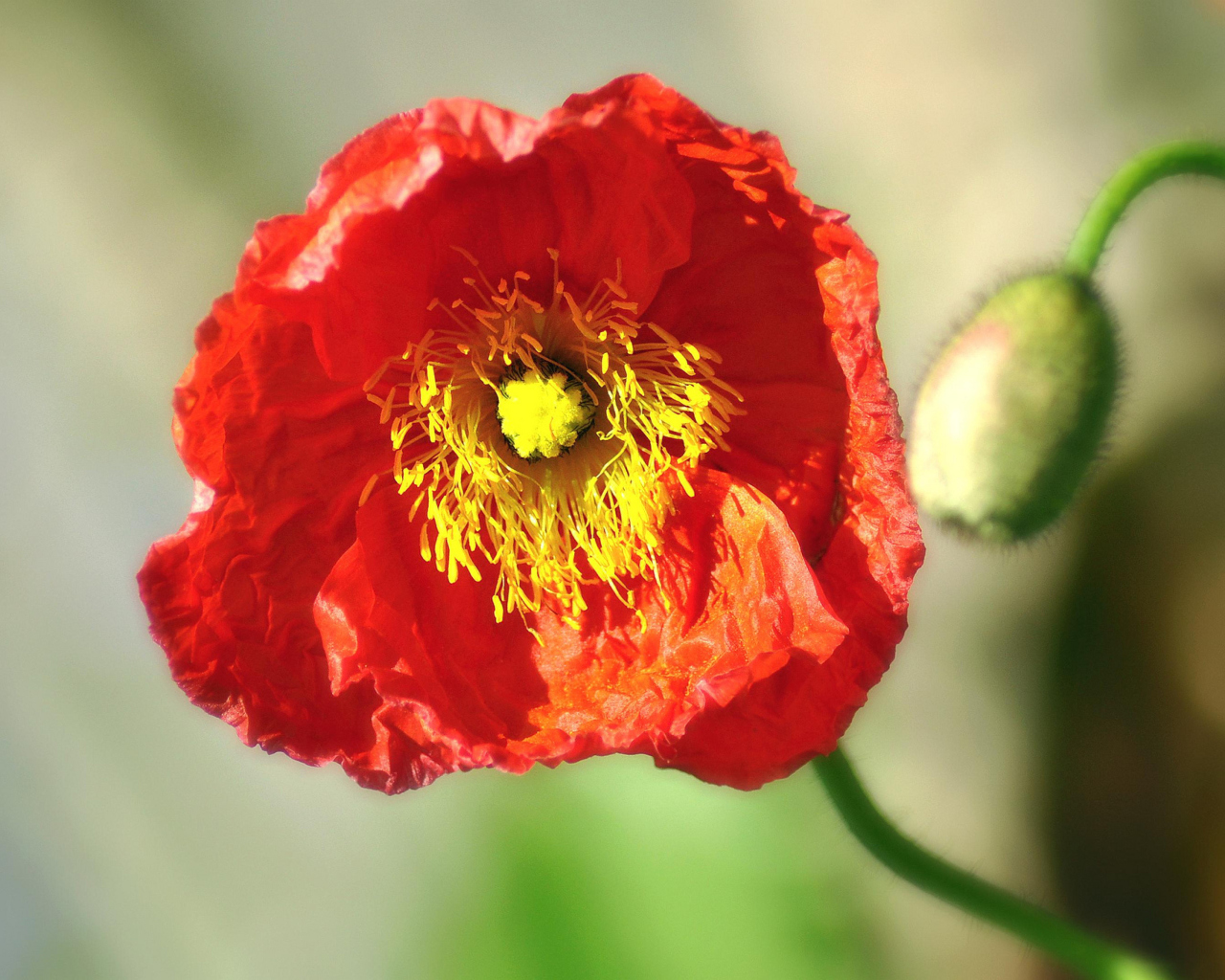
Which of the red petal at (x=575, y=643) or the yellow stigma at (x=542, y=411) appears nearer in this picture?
the red petal at (x=575, y=643)

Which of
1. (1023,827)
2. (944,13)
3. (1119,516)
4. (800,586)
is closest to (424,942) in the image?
(1023,827)

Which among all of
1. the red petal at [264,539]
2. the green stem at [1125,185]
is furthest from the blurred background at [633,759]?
the red petal at [264,539]

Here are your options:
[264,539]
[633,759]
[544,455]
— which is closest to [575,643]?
[544,455]

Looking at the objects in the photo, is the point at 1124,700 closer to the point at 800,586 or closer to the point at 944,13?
the point at 800,586

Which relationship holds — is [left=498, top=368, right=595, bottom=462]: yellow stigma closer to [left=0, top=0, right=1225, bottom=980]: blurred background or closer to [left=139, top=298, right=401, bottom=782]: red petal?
[left=139, top=298, right=401, bottom=782]: red petal

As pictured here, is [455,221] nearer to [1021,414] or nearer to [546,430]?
[546,430]

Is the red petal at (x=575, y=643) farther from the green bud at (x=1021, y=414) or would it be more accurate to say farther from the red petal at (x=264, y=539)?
the green bud at (x=1021, y=414)

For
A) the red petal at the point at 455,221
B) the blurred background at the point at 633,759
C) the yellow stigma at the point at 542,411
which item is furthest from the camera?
the blurred background at the point at 633,759
